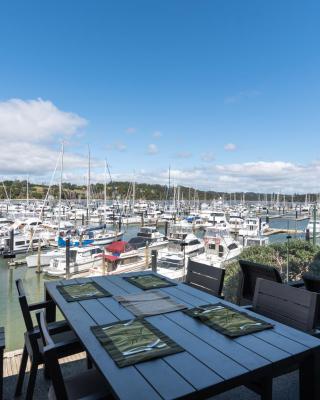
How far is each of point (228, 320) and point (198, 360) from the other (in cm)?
53

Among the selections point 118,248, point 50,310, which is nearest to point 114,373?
point 50,310

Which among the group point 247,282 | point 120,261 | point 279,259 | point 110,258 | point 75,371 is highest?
point 247,282

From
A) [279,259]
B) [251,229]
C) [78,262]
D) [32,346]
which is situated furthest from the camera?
[251,229]

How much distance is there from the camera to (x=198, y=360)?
137cm

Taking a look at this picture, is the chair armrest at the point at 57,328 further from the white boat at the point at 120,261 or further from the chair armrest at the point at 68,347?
the white boat at the point at 120,261

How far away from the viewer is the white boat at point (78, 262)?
13789 mm

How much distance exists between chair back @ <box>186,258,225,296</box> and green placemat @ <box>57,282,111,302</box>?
991 millimetres

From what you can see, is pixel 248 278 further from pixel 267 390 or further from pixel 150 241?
pixel 150 241

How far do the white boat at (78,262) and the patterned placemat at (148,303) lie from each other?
12.2 metres

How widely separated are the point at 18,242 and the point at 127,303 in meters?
18.7

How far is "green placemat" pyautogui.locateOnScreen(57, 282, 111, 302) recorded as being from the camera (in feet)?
7.75

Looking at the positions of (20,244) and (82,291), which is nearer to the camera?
(82,291)

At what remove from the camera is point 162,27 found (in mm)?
9891

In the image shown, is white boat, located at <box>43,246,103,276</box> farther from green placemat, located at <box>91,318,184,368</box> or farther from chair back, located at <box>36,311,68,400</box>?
chair back, located at <box>36,311,68,400</box>
